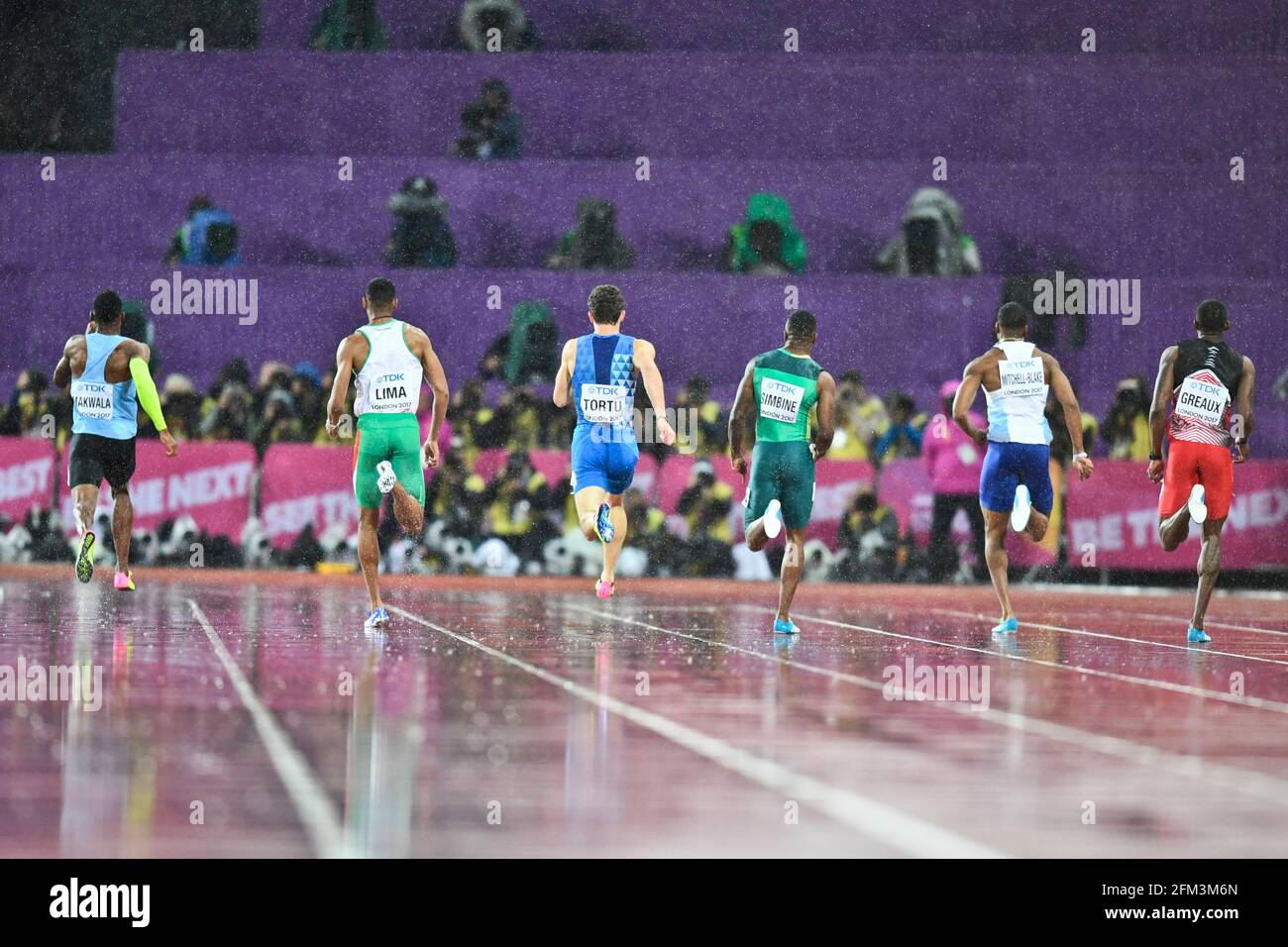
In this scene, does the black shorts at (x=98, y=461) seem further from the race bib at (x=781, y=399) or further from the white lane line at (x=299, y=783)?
the white lane line at (x=299, y=783)

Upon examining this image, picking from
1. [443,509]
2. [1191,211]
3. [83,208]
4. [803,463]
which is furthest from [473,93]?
[803,463]

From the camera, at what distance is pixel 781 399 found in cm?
1352

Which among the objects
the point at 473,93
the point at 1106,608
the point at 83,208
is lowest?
the point at 1106,608

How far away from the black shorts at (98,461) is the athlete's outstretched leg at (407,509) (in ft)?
12.3

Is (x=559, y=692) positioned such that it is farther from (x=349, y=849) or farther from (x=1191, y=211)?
(x=1191, y=211)

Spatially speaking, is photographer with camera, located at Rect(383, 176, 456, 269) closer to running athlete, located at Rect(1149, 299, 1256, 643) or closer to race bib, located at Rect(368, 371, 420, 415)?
race bib, located at Rect(368, 371, 420, 415)

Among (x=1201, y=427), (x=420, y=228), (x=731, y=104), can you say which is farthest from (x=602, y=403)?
(x=731, y=104)

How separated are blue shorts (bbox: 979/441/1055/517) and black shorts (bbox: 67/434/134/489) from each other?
6715 mm

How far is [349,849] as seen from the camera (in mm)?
5293

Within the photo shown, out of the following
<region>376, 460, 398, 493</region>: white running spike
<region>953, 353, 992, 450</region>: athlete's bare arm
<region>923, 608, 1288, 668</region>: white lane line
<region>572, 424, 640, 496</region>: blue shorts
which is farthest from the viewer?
<region>572, 424, 640, 496</region>: blue shorts

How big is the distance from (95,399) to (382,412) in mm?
3717

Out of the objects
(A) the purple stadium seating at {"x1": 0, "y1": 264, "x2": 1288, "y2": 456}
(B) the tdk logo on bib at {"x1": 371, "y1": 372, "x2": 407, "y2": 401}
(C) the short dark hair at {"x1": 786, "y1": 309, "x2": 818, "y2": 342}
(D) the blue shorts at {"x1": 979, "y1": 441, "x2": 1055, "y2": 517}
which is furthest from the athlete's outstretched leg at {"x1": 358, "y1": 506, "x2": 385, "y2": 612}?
(A) the purple stadium seating at {"x1": 0, "y1": 264, "x2": 1288, "y2": 456}

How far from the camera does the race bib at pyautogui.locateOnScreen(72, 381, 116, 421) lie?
15656 mm
